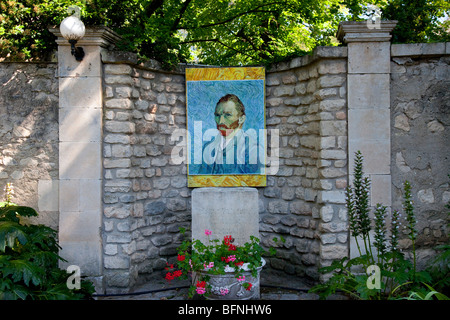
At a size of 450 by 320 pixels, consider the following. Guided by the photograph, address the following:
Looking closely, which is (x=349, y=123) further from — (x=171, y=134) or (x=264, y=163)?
(x=171, y=134)

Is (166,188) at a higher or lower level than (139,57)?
lower

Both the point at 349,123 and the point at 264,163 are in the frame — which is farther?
the point at 264,163

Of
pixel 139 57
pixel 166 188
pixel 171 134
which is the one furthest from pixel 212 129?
pixel 139 57

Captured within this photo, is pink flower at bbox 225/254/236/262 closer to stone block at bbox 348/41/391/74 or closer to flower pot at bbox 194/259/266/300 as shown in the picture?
flower pot at bbox 194/259/266/300

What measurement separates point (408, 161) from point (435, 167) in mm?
313

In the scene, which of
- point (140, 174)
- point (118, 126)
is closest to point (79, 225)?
point (140, 174)

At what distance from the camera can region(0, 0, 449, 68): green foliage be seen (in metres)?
4.82

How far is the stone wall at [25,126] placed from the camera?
4844 mm

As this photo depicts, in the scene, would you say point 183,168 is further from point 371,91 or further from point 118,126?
point 371,91


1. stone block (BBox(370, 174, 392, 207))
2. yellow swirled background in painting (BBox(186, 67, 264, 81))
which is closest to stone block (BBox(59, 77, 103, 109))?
yellow swirled background in painting (BBox(186, 67, 264, 81))

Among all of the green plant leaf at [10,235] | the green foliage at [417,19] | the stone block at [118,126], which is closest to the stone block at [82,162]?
the stone block at [118,126]

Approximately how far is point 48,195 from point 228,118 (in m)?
2.45

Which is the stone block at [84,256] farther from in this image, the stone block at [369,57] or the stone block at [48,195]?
the stone block at [369,57]

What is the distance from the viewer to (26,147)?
15.9 ft
